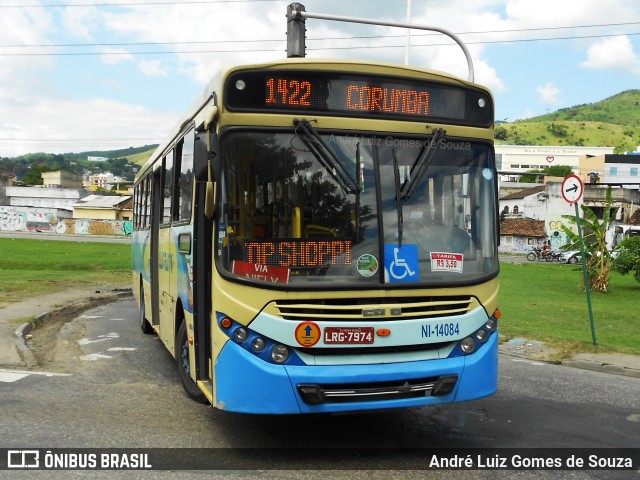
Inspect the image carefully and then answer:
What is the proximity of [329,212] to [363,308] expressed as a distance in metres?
0.85

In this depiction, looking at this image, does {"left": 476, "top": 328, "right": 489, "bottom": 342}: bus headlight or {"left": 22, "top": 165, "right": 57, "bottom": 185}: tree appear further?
{"left": 22, "top": 165, "right": 57, "bottom": 185}: tree

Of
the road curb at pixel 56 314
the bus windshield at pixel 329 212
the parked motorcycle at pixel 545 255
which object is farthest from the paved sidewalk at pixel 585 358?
the parked motorcycle at pixel 545 255

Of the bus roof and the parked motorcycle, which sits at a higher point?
the bus roof

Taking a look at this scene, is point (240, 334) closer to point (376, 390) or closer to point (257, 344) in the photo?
point (257, 344)

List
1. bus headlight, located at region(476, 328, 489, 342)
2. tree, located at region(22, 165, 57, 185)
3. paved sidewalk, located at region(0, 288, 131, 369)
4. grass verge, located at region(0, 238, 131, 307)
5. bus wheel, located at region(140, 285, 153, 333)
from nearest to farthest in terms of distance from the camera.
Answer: bus headlight, located at region(476, 328, 489, 342) → paved sidewalk, located at region(0, 288, 131, 369) → bus wheel, located at region(140, 285, 153, 333) → grass verge, located at region(0, 238, 131, 307) → tree, located at region(22, 165, 57, 185)

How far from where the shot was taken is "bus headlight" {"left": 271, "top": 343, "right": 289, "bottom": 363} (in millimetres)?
5727

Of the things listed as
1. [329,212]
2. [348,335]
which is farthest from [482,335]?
[329,212]

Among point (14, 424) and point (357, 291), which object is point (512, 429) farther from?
point (14, 424)

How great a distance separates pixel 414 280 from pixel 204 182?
→ 2.00 meters

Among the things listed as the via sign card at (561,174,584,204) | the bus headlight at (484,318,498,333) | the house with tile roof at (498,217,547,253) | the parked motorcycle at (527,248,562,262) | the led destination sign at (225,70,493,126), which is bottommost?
the parked motorcycle at (527,248,562,262)

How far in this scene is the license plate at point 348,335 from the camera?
576 cm

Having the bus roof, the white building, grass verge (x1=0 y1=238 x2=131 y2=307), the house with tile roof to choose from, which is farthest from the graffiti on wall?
the white building

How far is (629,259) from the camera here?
27828 mm

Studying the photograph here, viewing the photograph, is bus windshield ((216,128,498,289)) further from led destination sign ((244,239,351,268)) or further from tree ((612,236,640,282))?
tree ((612,236,640,282))
